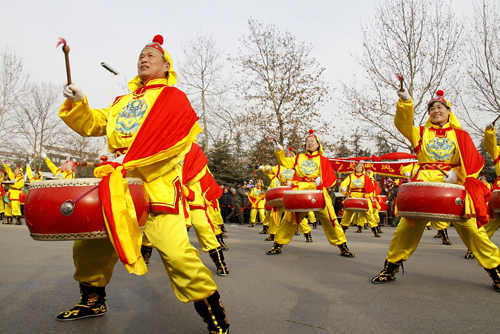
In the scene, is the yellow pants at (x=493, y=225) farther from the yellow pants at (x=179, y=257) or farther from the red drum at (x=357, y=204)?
the yellow pants at (x=179, y=257)

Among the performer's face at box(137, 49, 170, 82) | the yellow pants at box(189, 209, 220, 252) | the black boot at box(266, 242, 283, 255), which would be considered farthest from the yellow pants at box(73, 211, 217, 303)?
the black boot at box(266, 242, 283, 255)

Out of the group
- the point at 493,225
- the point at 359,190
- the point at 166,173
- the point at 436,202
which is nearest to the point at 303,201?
the point at 436,202

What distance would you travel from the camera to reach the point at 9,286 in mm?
4184

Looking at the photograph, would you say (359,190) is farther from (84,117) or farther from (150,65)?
(84,117)

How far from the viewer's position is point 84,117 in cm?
282

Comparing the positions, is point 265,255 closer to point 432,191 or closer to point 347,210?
point 432,191

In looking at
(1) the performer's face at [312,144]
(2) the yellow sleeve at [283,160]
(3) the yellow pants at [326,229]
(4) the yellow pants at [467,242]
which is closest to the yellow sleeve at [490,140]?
(4) the yellow pants at [467,242]

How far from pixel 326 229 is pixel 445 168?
282 cm

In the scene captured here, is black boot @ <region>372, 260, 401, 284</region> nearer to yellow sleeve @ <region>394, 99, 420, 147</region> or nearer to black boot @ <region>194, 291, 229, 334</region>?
yellow sleeve @ <region>394, 99, 420, 147</region>

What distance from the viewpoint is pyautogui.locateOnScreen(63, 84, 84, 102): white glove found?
8.50ft

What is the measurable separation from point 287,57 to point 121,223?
20.6m

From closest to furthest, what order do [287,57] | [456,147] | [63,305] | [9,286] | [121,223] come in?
[121,223]
[63,305]
[9,286]
[456,147]
[287,57]

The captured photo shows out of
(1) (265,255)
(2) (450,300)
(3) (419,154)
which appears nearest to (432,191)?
(3) (419,154)

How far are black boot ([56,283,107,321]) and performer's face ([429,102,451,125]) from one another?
4201mm
